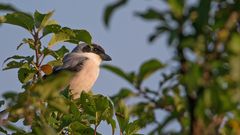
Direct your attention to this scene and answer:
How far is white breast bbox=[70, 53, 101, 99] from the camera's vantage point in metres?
12.1

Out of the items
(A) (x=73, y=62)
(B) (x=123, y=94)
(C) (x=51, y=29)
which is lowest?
(A) (x=73, y=62)

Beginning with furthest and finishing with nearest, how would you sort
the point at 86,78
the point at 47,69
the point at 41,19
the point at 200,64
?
1. the point at 86,78
2. the point at 41,19
3. the point at 47,69
4. the point at 200,64

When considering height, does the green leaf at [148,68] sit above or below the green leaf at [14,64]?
above

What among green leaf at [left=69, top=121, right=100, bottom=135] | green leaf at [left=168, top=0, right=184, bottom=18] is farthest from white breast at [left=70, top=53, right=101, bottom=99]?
green leaf at [left=168, top=0, right=184, bottom=18]

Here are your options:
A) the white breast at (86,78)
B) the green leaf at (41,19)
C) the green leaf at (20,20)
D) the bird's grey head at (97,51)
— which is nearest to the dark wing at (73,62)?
the white breast at (86,78)

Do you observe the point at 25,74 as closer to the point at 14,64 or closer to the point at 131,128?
the point at 14,64

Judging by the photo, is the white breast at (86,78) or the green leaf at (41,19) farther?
the white breast at (86,78)

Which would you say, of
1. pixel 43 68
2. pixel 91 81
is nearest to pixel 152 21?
pixel 43 68

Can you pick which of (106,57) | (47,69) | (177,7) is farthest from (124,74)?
(106,57)

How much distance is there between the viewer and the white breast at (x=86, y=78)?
1212cm

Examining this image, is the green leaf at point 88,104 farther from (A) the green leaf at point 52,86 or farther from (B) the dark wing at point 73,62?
(B) the dark wing at point 73,62

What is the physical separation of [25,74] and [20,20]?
22.5 inches

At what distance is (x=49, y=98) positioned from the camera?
7.57ft

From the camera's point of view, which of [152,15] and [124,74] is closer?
[152,15]
